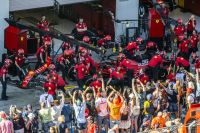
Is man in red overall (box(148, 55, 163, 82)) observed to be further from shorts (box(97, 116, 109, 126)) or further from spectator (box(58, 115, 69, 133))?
spectator (box(58, 115, 69, 133))

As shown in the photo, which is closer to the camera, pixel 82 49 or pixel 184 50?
pixel 82 49

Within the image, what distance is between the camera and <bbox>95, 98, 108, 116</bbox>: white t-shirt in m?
26.7

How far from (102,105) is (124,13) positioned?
12.2 m

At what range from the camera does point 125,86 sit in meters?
31.4

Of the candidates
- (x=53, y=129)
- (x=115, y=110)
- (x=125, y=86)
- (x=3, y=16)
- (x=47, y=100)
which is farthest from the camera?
(x=3, y=16)

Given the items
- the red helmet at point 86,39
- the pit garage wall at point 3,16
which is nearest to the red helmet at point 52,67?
the red helmet at point 86,39

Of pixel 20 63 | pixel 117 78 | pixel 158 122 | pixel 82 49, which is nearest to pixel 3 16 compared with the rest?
pixel 20 63

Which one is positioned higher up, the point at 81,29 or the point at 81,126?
the point at 81,29

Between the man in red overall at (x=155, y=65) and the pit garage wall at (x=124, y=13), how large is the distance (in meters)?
6.02

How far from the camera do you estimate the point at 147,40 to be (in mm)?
37688

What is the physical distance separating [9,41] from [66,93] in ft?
16.2

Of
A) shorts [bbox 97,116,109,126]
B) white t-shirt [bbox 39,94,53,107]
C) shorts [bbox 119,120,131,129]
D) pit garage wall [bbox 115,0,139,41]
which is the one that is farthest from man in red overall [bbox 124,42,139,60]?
shorts [bbox 119,120,131,129]

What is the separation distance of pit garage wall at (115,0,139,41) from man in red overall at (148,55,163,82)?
19.7 feet

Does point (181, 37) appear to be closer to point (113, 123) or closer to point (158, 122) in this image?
point (113, 123)
